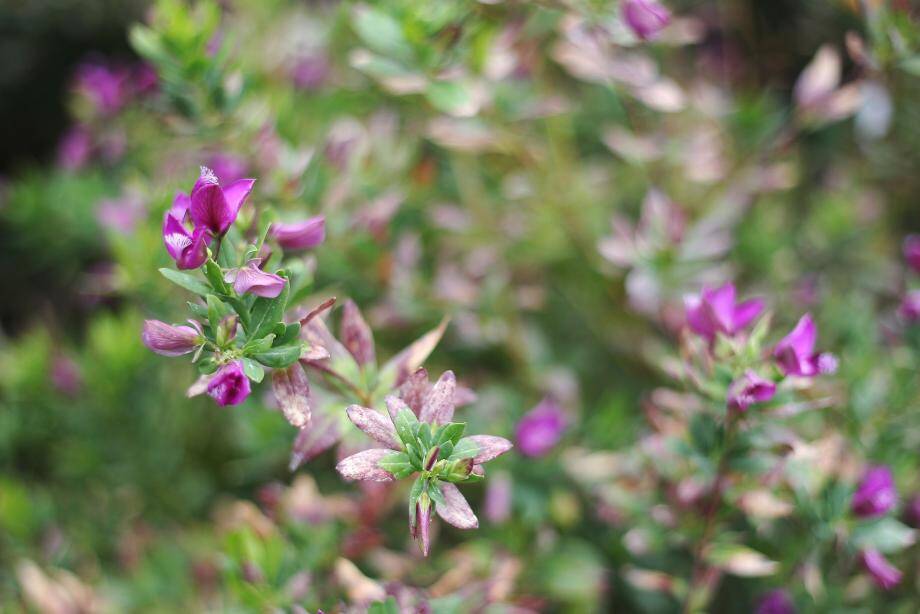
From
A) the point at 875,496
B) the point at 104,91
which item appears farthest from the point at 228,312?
the point at 104,91

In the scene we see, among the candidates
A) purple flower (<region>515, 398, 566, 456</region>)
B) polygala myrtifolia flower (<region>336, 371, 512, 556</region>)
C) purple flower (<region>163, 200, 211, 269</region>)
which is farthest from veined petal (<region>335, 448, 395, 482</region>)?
purple flower (<region>515, 398, 566, 456</region>)

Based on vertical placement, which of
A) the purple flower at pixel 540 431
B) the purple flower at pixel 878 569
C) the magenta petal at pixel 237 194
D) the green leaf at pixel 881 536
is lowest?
the purple flower at pixel 540 431

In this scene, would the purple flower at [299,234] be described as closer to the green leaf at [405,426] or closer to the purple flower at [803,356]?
the green leaf at [405,426]

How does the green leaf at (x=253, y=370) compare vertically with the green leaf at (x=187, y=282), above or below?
below

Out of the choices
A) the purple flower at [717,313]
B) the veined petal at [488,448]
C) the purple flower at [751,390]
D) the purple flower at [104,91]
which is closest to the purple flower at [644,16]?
the purple flower at [717,313]

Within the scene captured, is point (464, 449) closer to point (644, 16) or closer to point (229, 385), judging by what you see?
point (229, 385)

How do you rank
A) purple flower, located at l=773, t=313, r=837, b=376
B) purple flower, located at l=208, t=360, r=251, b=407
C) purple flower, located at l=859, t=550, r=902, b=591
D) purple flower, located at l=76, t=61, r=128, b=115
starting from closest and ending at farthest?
purple flower, located at l=208, t=360, r=251, b=407, purple flower, located at l=773, t=313, r=837, b=376, purple flower, located at l=859, t=550, r=902, b=591, purple flower, located at l=76, t=61, r=128, b=115

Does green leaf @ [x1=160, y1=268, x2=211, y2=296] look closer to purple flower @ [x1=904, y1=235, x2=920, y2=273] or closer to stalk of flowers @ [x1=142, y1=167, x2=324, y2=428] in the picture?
stalk of flowers @ [x1=142, y1=167, x2=324, y2=428]
